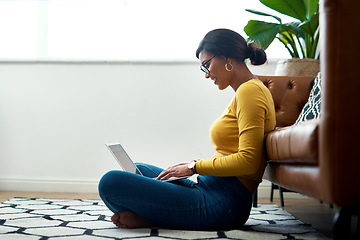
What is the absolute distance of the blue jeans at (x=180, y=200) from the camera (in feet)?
4.61

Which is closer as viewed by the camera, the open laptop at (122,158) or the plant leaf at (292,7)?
the open laptop at (122,158)

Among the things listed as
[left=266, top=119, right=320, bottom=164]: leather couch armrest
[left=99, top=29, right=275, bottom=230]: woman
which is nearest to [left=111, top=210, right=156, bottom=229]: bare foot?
[left=99, top=29, right=275, bottom=230]: woman

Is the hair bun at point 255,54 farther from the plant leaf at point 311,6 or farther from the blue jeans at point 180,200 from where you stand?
the plant leaf at point 311,6

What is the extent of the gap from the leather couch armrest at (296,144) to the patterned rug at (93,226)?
30cm

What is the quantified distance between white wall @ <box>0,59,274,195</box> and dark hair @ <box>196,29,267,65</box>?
138 centimetres

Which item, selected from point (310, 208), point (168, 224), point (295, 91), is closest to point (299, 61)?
point (295, 91)

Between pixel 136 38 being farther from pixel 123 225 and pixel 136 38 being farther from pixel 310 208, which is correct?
pixel 123 225

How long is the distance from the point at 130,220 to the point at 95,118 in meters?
1.56

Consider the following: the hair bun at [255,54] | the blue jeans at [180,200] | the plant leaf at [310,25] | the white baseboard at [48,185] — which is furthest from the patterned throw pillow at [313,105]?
the white baseboard at [48,185]

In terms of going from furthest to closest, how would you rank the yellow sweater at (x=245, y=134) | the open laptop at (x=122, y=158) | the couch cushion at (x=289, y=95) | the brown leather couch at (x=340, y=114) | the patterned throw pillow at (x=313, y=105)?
the couch cushion at (x=289, y=95), the patterned throw pillow at (x=313, y=105), the open laptop at (x=122, y=158), the yellow sweater at (x=245, y=134), the brown leather couch at (x=340, y=114)

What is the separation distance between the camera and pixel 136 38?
3.13 meters

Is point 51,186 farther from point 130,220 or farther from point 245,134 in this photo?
point 245,134

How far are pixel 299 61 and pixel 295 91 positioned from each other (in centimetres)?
32

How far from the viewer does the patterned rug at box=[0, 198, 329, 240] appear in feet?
4.44
